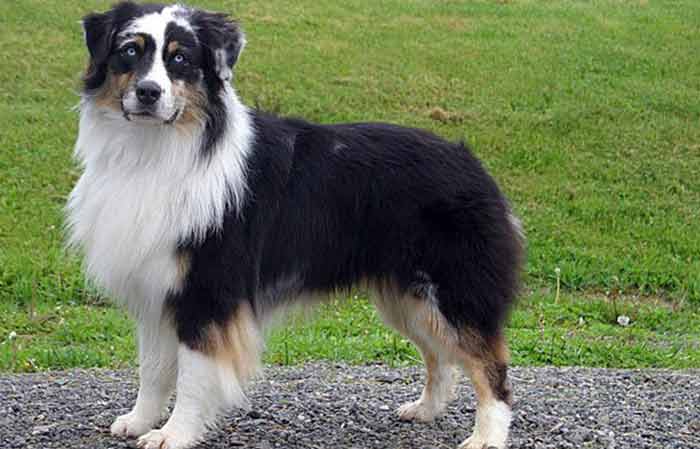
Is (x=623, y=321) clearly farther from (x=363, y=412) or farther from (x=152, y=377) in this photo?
(x=152, y=377)

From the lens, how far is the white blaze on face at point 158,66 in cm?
514

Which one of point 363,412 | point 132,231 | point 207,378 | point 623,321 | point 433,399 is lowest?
point 623,321

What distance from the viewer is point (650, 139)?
1608 centimetres

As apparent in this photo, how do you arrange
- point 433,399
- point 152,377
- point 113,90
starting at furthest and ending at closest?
point 433,399 < point 152,377 < point 113,90

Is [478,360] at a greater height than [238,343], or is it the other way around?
[238,343]

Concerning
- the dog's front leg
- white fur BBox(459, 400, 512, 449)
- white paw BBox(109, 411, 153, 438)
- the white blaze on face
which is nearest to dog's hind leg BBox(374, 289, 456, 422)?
white fur BBox(459, 400, 512, 449)

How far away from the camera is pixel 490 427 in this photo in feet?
18.9

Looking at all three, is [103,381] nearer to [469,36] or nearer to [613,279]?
[613,279]

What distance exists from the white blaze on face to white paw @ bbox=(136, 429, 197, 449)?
1.59 metres

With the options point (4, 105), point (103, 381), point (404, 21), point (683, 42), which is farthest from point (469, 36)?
point (103, 381)

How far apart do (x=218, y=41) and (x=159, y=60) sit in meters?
0.35

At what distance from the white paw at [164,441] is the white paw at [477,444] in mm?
1426

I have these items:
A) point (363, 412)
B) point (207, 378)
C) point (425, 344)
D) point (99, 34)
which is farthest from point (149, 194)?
point (363, 412)

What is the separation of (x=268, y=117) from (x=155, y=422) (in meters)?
1.73
